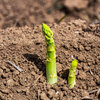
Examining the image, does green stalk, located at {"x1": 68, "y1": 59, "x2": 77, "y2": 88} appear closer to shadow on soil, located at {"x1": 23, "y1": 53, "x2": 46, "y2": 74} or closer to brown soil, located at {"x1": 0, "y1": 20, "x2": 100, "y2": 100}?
brown soil, located at {"x1": 0, "y1": 20, "x2": 100, "y2": 100}

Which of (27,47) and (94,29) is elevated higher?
(94,29)

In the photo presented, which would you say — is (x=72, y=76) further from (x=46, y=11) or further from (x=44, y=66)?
(x=46, y=11)

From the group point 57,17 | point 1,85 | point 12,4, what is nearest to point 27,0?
point 12,4

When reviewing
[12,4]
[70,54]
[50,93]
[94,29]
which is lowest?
[50,93]

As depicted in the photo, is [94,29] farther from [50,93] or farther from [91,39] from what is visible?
[50,93]

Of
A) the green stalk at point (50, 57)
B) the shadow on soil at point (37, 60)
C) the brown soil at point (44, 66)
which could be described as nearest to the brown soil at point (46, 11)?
the brown soil at point (44, 66)

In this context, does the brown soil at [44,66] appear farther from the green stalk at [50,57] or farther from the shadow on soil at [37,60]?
the green stalk at [50,57]
